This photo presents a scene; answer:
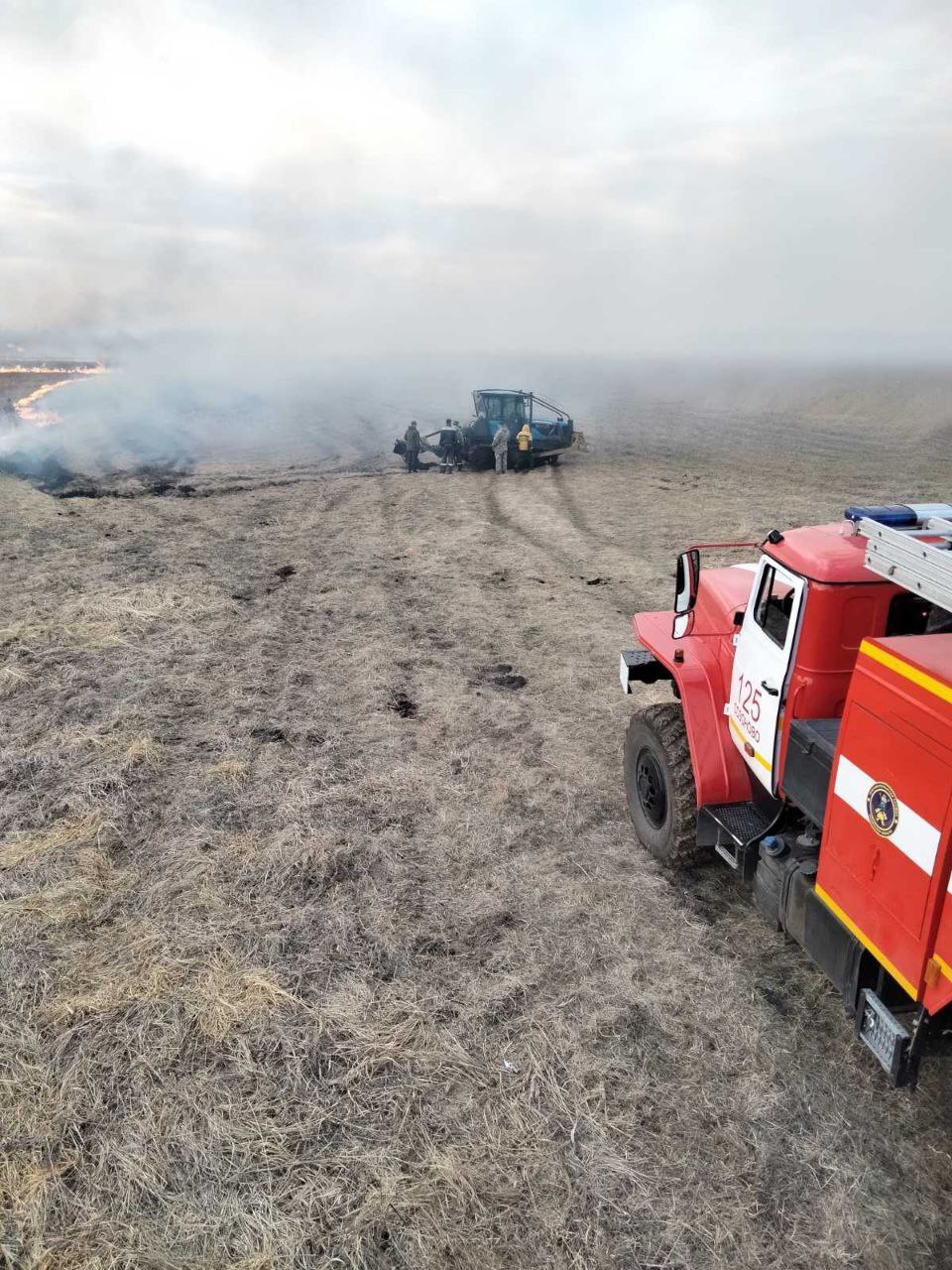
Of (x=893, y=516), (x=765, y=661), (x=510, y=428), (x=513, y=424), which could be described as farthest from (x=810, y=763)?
(x=513, y=424)

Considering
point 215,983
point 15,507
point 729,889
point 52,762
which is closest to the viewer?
point 215,983

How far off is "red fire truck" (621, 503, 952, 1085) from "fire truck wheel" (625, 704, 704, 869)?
15 millimetres

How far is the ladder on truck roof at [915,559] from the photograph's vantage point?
10.4 feet

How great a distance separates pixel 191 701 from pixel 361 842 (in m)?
3.32

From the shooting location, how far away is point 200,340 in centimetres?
8119

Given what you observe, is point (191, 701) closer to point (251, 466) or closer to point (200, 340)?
point (251, 466)

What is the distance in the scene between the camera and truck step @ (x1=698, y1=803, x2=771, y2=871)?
15.6 ft

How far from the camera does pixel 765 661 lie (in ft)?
15.2

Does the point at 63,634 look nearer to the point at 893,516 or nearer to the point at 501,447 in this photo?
the point at 893,516

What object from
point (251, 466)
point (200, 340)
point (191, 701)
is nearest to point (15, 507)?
point (251, 466)

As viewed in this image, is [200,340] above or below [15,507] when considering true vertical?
above

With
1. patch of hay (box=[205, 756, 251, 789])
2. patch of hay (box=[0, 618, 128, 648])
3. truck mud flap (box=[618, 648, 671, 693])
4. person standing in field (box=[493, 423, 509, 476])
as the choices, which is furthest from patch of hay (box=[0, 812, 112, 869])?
person standing in field (box=[493, 423, 509, 476])

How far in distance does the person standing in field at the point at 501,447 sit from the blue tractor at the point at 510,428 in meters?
0.23

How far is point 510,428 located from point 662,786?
64.4ft
